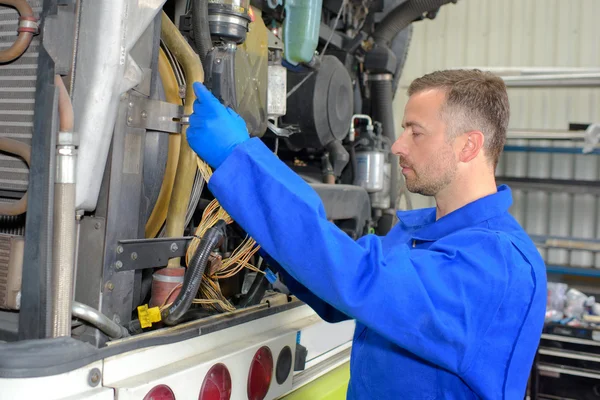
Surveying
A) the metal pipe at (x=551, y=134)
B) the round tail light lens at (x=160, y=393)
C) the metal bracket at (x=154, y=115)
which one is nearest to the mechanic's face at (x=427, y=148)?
the metal bracket at (x=154, y=115)

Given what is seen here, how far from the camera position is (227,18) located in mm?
1493

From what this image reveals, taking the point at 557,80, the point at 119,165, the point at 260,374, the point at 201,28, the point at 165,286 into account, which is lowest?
the point at 260,374

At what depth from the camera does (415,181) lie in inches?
54.7

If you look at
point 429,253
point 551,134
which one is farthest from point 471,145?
point 551,134

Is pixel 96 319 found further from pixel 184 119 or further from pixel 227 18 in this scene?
pixel 227 18

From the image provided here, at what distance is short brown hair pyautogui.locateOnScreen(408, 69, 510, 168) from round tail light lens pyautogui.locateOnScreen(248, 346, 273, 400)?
2.21ft

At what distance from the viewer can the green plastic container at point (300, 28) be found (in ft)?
6.79

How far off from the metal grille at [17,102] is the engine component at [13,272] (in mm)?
114

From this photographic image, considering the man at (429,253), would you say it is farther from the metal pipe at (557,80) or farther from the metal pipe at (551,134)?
the metal pipe at (557,80)

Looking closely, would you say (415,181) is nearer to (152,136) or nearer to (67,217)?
(152,136)

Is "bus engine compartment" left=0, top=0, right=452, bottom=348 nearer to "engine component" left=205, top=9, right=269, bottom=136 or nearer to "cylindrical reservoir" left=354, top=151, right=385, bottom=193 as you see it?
"engine component" left=205, top=9, right=269, bottom=136

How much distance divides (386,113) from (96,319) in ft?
6.99

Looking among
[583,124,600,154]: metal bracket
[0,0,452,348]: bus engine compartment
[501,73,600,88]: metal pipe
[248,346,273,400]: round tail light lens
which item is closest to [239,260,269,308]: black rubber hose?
[0,0,452,348]: bus engine compartment

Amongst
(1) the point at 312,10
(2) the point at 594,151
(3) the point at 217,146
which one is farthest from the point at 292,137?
(2) the point at 594,151
